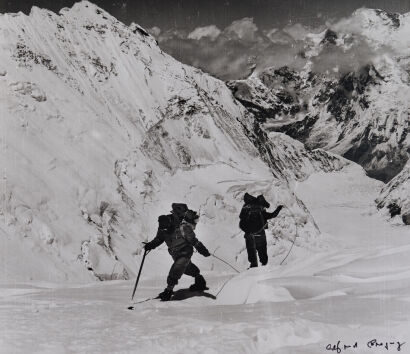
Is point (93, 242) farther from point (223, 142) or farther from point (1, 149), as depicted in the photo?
point (223, 142)

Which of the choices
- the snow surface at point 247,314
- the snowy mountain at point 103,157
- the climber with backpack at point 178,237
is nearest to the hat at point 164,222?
the climber with backpack at point 178,237

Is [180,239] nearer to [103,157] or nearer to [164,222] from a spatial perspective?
[164,222]

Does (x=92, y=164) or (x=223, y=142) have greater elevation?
(x=223, y=142)

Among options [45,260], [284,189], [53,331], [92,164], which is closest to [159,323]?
[53,331]
